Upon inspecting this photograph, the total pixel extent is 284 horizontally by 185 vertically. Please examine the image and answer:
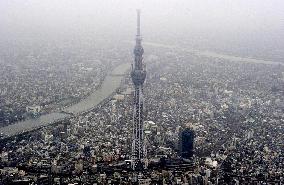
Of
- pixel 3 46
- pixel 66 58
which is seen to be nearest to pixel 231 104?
pixel 66 58

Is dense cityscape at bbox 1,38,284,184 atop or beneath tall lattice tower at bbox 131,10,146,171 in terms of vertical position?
beneath

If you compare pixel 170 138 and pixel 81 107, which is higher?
pixel 170 138

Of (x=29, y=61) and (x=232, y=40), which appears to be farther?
(x=232, y=40)

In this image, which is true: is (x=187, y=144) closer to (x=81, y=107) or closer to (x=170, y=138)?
(x=170, y=138)

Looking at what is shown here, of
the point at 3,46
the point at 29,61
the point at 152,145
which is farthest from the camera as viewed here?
the point at 3,46

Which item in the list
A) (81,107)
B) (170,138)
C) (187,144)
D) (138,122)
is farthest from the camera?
(81,107)

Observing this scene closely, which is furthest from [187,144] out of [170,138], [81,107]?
[81,107]

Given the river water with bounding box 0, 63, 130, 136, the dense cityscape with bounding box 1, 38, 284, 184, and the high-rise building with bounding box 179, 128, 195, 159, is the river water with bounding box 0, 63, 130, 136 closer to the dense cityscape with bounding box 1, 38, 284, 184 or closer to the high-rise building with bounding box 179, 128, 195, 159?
the dense cityscape with bounding box 1, 38, 284, 184

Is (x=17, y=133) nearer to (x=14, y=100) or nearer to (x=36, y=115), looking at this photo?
(x=36, y=115)
